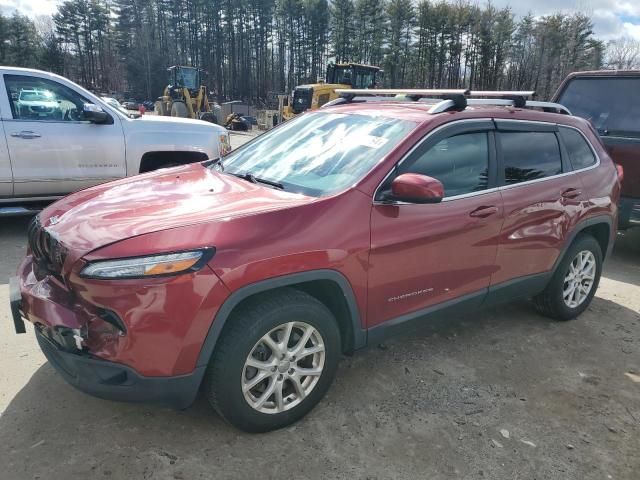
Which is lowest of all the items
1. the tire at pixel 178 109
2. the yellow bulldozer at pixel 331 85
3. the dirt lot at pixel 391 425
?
the dirt lot at pixel 391 425

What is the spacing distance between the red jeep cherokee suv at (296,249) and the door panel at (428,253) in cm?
1

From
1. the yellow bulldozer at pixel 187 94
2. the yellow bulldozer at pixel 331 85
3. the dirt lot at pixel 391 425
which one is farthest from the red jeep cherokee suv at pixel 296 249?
the yellow bulldozer at pixel 187 94

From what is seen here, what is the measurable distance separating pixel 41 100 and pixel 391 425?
214 inches

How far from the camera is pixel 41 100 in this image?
19.1 feet

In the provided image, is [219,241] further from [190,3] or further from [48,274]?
[190,3]

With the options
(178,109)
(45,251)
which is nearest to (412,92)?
(45,251)

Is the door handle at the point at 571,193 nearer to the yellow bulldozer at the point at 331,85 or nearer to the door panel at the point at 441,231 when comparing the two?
the door panel at the point at 441,231

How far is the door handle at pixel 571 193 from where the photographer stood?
3873mm

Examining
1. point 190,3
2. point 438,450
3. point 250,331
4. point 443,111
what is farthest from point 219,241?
point 190,3

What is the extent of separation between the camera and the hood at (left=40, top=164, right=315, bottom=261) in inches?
94.3

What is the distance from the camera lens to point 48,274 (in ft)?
8.60

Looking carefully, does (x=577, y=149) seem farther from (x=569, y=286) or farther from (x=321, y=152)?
(x=321, y=152)

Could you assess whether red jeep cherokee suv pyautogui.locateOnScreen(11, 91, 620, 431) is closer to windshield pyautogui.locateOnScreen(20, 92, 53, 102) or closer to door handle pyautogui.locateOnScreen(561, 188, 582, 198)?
door handle pyautogui.locateOnScreen(561, 188, 582, 198)

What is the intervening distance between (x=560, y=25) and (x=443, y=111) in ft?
163
